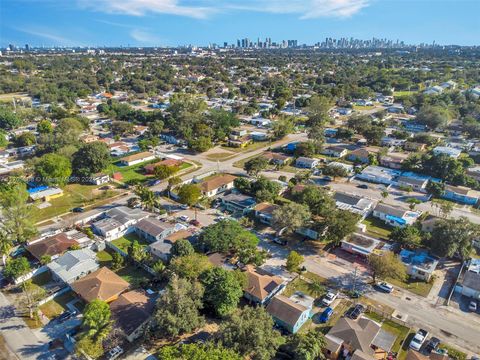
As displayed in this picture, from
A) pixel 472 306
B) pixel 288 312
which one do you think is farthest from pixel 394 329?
pixel 288 312

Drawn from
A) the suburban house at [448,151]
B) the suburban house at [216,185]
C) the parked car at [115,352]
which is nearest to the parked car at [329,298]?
the parked car at [115,352]

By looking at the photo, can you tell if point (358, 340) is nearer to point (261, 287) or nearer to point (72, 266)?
point (261, 287)

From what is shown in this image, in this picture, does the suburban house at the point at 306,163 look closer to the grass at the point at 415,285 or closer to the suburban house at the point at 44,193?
the grass at the point at 415,285

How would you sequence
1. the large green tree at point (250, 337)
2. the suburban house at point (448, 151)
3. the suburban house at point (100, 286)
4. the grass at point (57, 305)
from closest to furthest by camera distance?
the large green tree at point (250, 337) < the grass at point (57, 305) < the suburban house at point (100, 286) < the suburban house at point (448, 151)

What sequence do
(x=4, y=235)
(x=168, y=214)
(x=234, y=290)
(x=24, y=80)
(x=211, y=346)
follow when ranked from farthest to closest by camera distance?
(x=24, y=80) → (x=168, y=214) → (x=4, y=235) → (x=234, y=290) → (x=211, y=346)

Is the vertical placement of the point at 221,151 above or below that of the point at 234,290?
above

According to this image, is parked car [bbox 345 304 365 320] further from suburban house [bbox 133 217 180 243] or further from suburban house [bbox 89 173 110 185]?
suburban house [bbox 89 173 110 185]

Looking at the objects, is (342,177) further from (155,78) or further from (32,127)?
(155,78)

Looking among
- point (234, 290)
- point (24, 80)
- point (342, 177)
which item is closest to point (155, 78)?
point (24, 80)
